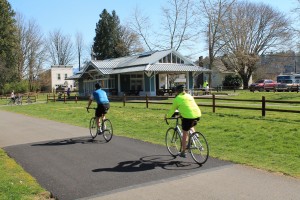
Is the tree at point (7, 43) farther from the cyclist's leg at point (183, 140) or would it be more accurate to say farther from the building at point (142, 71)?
the cyclist's leg at point (183, 140)

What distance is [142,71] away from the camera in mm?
36250

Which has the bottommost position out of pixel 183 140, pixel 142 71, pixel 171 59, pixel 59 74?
pixel 183 140

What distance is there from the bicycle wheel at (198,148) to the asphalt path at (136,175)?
0.58ft

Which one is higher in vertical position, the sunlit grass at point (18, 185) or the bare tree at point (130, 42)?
the bare tree at point (130, 42)

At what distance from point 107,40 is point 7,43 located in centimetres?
1903

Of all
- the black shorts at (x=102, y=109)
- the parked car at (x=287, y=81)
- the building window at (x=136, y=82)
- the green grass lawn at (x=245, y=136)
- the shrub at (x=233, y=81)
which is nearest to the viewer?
the green grass lawn at (x=245, y=136)

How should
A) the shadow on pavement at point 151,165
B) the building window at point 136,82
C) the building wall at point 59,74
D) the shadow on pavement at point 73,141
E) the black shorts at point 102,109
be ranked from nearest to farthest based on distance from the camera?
the shadow on pavement at point 151,165 → the shadow on pavement at point 73,141 → the black shorts at point 102,109 → the building window at point 136,82 → the building wall at point 59,74

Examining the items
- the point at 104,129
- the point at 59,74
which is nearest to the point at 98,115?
the point at 104,129

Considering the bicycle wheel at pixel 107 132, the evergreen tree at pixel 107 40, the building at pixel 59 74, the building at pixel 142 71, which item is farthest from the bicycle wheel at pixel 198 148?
the building at pixel 59 74

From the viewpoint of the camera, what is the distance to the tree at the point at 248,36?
5469 centimetres

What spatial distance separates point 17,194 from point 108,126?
5665mm

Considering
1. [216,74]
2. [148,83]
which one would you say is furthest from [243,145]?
[216,74]

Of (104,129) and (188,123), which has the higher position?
(188,123)

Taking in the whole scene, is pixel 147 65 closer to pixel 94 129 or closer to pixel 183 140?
pixel 94 129
